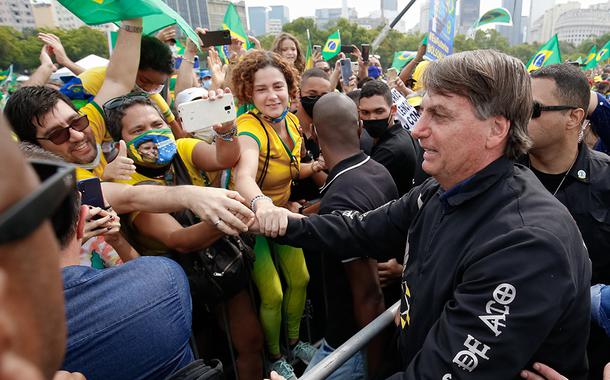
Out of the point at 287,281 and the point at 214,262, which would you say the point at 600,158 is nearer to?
the point at 287,281

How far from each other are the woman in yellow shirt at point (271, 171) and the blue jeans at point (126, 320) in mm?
905

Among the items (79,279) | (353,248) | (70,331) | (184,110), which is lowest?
(353,248)

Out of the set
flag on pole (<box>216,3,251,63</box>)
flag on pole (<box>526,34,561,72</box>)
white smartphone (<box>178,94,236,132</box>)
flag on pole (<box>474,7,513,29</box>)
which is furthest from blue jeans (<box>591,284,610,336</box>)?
flag on pole (<box>474,7,513,29</box>)

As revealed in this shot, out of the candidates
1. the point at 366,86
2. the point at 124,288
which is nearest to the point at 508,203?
the point at 124,288

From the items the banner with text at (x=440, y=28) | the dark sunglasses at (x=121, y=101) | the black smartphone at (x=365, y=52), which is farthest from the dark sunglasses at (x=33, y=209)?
the black smartphone at (x=365, y=52)

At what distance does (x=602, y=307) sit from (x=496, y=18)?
13.3 meters

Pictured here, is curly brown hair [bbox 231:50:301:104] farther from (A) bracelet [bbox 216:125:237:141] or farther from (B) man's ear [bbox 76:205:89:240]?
(B) man's ear [bbox 76:205:89:240]

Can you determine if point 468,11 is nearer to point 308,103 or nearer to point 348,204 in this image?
point 308,103

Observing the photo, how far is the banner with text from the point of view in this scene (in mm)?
6414

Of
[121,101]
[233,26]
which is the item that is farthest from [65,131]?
[233,26]

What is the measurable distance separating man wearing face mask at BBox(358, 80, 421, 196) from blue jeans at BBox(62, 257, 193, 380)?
246 cm

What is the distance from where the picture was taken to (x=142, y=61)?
3.60 m

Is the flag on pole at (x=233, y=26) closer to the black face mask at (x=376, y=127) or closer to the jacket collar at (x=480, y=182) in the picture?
the black face mask at (x=376, y=127)

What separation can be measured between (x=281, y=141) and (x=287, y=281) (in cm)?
101
